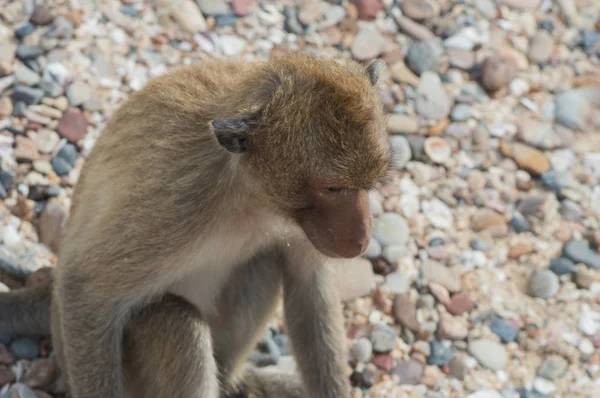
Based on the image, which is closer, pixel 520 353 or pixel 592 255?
pixel 520 353

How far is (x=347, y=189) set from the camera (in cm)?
397

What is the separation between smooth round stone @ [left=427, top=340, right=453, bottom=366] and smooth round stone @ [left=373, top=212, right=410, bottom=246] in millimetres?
787

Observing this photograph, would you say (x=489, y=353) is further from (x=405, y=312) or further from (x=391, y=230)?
(x=391, y=230)

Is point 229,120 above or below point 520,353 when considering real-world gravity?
above

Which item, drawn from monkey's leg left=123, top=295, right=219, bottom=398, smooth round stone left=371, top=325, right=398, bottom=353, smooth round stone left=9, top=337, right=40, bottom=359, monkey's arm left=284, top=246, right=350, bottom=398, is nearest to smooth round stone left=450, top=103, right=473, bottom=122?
smooth round stone left=371, top=325, right=398, bottom=353

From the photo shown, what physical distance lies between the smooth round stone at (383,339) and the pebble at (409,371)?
0.13m

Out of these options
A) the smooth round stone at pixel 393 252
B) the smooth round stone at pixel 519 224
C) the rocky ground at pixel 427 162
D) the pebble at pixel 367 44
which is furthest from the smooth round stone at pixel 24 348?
the pebble at pixel 367 44

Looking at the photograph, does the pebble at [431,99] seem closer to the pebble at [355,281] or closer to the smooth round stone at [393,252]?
the smooth round stone at [393,252]

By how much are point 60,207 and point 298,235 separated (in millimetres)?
1946

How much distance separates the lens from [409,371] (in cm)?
577

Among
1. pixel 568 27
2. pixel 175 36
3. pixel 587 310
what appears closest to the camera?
pixel 587 310

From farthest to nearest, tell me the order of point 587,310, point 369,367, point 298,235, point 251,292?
point 587,310
point 369,367
point 251,292
point 298,235

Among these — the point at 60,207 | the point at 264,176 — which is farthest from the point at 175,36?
the point at 264,176

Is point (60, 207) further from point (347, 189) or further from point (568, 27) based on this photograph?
point (568, 27)
